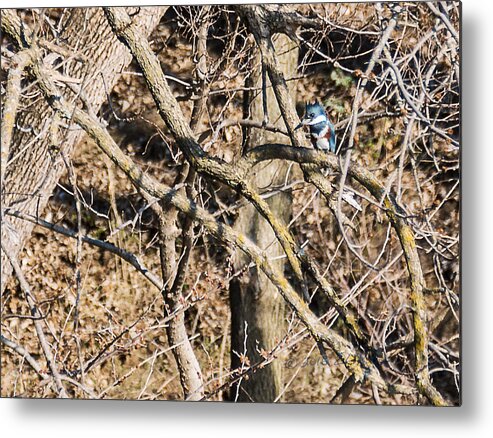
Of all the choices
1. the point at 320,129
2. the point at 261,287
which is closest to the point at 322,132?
the point at 320,129

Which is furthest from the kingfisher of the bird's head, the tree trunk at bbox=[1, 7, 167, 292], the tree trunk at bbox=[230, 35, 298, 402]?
the tree trunk at bbox=[1, 7, 167, 292]

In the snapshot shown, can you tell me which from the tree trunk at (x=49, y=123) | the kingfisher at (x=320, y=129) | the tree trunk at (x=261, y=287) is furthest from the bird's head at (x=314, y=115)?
the tree trunk at (x=49, y=123)

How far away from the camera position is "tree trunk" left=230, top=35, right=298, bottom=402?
3.09 meters

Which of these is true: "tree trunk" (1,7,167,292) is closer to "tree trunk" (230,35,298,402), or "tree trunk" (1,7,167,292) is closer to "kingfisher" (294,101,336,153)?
"tree trunk" (230,35,298,402)

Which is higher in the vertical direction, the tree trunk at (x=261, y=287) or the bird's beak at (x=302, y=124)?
the bird's beak at (x=302, y=124)

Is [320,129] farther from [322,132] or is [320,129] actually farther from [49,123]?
[49,123]

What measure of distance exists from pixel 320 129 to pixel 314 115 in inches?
2.6

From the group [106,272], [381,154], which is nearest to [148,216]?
[106,272]

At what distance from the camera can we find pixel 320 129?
289 cm

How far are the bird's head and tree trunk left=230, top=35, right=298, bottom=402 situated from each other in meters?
0.10

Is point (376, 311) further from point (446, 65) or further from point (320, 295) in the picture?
point (446, 65)

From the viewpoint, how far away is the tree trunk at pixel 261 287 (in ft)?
10.1

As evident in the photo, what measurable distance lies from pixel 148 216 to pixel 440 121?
3.59 ft

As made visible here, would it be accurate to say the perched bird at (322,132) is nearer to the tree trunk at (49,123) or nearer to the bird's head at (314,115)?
the bird's head at (314,115)
